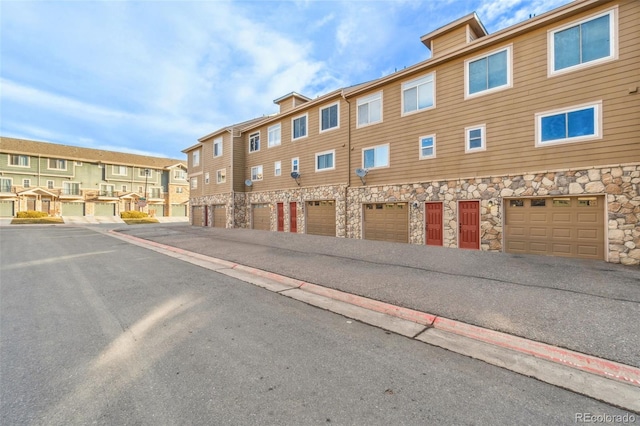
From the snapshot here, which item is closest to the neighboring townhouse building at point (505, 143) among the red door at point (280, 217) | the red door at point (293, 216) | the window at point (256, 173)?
the red door at point (293, 216)

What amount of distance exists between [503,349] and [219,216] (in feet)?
84.0

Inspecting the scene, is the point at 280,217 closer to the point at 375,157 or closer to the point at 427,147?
the point at 375,157

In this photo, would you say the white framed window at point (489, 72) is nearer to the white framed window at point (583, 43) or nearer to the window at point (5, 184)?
the white framed window at point (583, 43)

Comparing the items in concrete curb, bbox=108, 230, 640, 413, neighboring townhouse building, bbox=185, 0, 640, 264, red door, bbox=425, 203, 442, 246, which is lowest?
concrete curb, bbox=108, 230, 640, 413

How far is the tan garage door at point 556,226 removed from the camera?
975 centimetres

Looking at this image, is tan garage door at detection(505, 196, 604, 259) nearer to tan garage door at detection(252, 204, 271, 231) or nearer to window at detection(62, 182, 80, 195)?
tan garage door at detection(252, 204, 271, 231)

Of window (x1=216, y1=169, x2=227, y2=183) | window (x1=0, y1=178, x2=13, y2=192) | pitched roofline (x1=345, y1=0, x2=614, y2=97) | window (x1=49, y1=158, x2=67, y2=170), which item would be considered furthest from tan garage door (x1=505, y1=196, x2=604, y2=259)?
window (x1=0, y1=178, x2=13, y2=192)

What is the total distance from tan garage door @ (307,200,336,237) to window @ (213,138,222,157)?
12.5 m

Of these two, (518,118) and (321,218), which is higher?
(518,118)

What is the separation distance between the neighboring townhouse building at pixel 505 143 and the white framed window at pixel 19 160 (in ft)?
151

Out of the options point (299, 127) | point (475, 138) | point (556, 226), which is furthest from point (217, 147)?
point (556, 226)

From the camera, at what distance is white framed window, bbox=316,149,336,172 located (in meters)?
17.8

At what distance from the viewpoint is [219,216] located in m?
26.3

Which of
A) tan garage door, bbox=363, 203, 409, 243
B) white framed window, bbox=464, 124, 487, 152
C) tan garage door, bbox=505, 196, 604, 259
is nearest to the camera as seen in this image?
tan garage door, bbox=505, 196, 604, 259
